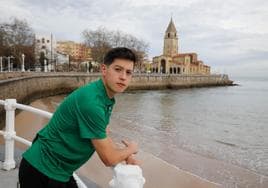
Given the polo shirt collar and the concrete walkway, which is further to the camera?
the concrete walkway

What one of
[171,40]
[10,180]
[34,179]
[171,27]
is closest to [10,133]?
[10,180]

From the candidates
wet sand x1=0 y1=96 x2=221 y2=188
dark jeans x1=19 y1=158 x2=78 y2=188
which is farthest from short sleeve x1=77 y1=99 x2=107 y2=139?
wet sand x1=0 y1=96 x2=221 y2=188

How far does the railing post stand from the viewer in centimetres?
359

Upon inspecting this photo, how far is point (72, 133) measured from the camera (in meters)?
1.67

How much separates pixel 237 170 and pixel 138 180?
8.52 metres

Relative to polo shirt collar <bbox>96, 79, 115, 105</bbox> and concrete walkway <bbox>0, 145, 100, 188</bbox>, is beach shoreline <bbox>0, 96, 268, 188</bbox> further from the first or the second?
polo shirt collar <bbox>96, 79, 115, 105</bbox>

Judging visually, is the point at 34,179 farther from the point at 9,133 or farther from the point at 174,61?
the point at 174,61

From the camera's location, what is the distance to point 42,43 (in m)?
86.7

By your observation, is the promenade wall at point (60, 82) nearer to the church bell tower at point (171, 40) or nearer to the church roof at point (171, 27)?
the church bell tower at point (171, 40)

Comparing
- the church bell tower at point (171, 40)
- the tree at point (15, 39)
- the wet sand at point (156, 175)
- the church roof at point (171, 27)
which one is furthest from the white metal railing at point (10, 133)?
the church roof at point (171, 27)

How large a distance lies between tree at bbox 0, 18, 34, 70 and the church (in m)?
53.8

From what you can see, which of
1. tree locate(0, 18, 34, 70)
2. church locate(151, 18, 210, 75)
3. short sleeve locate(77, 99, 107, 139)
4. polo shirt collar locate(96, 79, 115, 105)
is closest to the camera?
short sleeve locate(77, 99, 107, 139)

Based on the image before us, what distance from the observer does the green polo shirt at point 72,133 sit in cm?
156

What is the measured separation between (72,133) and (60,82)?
1724 inches
